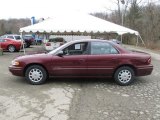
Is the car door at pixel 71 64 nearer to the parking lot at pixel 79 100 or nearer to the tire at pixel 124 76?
the parking lot at pixel 79 100

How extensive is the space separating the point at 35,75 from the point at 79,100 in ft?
7.93

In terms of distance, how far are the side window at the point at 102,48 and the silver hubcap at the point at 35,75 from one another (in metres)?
1.86

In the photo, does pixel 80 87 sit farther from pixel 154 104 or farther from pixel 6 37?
pixel 6 37

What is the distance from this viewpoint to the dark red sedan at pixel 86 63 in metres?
8.80

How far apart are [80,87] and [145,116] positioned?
10.4ft

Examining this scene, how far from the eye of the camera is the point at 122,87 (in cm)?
867

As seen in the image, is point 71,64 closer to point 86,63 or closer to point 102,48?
point 86,63

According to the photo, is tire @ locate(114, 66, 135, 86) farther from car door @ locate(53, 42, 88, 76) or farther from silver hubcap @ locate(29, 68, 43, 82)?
silver hubcap @ locate(29, 68, 43, 82)

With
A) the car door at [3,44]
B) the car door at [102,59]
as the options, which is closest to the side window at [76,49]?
the car door at [102,59]

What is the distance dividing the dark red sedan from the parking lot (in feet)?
1.18

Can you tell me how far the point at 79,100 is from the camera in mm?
6969

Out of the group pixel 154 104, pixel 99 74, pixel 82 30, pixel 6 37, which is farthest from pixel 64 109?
Answer: pixel 6 37

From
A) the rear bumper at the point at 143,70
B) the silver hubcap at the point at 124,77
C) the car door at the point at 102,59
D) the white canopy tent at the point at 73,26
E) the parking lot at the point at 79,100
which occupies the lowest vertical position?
the parking lot at the point at 79,100

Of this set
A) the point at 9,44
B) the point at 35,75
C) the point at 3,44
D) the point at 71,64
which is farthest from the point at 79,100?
the point at 3,44
